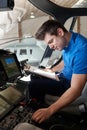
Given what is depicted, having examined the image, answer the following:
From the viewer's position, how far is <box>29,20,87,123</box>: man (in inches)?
63.9

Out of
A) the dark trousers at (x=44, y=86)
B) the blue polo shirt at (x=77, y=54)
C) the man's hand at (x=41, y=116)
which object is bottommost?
the dark trousers at (x=44, y=86)

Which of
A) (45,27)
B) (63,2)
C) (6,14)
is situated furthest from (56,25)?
(63,2)

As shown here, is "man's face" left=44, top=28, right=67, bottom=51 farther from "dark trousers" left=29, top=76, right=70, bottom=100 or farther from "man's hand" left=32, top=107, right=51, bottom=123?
"man's hand" left=32, top=107, right=51, bottom=123

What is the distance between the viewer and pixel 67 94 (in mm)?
1604

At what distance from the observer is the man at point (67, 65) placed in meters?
1.62

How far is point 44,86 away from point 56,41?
416mm

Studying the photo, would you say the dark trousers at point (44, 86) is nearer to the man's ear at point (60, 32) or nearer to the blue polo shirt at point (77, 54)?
the blue polo shirt at point (77, 54)

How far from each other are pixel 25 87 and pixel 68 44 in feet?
1.54

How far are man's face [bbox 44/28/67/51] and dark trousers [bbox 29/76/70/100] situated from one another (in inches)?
13.7

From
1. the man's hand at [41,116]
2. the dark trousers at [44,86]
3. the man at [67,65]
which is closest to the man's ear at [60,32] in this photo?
the man at [67,65]

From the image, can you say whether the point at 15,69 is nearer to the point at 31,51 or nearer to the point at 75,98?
the point at 75,98

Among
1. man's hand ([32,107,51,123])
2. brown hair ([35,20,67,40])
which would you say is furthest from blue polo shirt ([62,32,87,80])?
man's hand ([32,107,51,123])

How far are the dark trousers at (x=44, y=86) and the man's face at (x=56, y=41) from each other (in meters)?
0.35

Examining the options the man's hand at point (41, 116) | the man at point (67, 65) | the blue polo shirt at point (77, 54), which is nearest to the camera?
the man's hand at point (41, 116)
